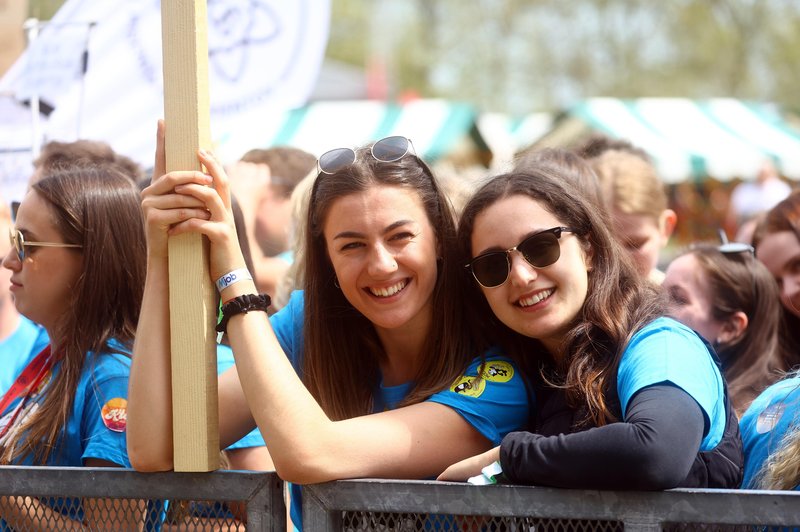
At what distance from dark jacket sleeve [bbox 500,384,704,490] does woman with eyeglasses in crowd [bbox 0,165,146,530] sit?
107 cm

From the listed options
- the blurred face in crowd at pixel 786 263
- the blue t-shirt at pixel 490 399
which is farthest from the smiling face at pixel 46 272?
the blurred face in crowd at pixel 786 263

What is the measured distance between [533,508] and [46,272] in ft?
5.24

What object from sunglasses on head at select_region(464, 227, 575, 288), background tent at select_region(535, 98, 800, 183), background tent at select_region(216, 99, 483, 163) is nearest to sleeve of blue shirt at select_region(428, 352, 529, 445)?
sunglasses on head at select_region(464, 227, 575, 288)

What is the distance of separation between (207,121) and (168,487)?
0.71 m

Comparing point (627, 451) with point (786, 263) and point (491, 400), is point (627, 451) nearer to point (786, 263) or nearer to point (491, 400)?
point (491, 400)

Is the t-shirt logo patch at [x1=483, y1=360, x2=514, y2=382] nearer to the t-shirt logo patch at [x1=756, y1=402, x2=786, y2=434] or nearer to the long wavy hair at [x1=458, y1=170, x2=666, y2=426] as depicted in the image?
the long wavy hair at [x1=458, y1=170, x2=666, y2=426]

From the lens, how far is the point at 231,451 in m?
2.65

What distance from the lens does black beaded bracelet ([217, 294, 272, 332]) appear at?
2.04 metres

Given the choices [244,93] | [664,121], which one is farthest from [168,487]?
Result: [664,121]

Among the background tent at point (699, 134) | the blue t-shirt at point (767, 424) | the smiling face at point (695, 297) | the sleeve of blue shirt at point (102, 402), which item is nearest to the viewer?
the blue t-shirt at point (767, 424)

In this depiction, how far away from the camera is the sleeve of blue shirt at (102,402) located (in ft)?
7.56

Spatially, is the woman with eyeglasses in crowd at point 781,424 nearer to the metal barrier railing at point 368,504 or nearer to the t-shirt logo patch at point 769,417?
the t-shirt logo patch at point 769,417

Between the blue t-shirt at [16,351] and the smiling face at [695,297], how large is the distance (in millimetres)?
2517

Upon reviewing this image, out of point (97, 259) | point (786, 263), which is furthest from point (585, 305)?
point (786, 263)
